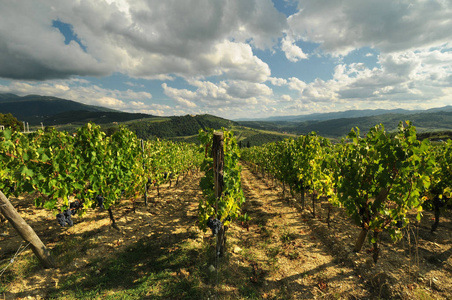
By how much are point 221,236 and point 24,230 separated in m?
5.55

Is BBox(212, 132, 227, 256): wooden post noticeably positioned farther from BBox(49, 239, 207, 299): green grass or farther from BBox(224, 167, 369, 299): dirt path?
BBox(224, 167, 369, 299): dirt path

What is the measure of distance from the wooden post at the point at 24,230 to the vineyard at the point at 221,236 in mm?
136

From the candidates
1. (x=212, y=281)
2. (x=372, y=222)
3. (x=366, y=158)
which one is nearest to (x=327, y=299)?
(x=372, y=222)

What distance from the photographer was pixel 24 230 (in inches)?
202

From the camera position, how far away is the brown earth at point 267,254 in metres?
5.32

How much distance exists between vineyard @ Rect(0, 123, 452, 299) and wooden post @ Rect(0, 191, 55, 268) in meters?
0.14

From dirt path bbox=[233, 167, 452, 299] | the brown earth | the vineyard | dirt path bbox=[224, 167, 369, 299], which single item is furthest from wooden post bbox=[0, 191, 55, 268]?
dirt path bbox=[233, 167, 452, 299]

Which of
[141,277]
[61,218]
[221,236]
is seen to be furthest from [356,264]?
[61,218]

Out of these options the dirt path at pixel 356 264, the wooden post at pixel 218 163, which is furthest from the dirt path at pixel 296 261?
the wooden post at pixel 218 163

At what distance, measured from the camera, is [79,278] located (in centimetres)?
543

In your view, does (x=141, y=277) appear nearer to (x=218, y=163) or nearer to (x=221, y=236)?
(x=221, y=236)

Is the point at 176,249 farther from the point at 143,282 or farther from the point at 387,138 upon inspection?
the point at 387,138

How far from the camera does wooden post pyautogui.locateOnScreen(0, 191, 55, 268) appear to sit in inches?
189

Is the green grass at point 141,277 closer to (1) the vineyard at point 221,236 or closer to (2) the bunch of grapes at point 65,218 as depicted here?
(1) the vineyard at point 221,236
